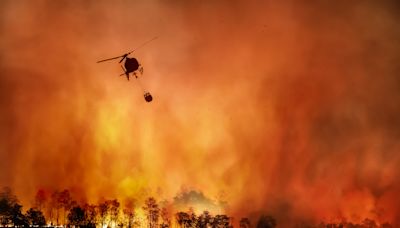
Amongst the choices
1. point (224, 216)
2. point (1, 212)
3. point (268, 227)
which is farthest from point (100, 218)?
point (268, 227)

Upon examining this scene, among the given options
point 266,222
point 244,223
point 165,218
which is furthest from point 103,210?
point 266,222

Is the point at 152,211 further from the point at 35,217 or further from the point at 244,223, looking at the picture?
the point at 35,217

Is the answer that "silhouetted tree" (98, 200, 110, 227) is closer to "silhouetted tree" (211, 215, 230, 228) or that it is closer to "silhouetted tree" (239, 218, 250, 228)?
"silhouetted tree" (211, 215, 230, 228)

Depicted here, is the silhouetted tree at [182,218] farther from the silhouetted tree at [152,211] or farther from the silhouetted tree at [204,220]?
the silhouetted tree at [152,211]

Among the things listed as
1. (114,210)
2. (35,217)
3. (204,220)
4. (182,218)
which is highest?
(114,210)

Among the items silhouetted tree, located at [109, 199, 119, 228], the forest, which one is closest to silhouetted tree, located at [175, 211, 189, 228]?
the forest

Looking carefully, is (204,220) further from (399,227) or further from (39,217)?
(399,227)

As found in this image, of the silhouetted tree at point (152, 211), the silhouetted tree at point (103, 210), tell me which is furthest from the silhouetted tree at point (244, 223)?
the silhouetted tree at point (103, 210)
